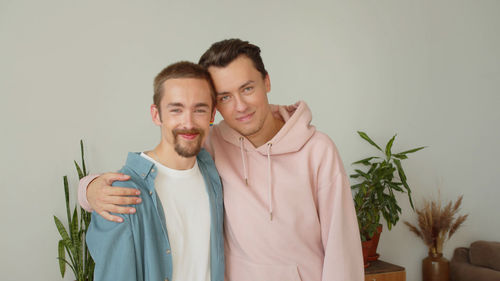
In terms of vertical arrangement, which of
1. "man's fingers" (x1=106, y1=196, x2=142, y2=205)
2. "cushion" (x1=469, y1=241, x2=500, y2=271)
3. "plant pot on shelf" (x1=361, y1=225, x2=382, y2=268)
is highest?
"man's fingers" (x1=106, y1=196, x2=142, y2=205)

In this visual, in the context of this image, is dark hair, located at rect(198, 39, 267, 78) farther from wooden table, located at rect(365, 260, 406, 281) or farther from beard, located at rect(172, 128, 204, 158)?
wooden table, located at rect(365, 260, 406, 281)

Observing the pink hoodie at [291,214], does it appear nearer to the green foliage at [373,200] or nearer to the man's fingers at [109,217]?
the man's fingers at [109,217]

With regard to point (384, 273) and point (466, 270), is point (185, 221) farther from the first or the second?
point (466, 270)

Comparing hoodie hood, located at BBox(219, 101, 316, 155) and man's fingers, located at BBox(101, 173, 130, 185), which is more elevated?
hoodie hood, located at BBox(219, 101, 316, 155)

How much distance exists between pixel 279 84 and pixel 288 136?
6.49ft

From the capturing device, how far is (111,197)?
4.56ft

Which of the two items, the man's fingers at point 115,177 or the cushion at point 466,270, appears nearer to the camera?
the man's fingers at point 115,177

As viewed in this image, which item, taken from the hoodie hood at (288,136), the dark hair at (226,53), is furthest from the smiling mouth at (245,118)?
the dark hair at (226,53)

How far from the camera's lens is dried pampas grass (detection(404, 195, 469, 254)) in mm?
4098

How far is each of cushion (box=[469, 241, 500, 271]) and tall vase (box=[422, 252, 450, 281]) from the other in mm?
300

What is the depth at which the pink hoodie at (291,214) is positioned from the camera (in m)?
1.71

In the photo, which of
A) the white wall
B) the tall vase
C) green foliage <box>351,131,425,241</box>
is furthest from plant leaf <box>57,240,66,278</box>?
the tall vase

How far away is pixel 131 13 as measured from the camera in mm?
3217

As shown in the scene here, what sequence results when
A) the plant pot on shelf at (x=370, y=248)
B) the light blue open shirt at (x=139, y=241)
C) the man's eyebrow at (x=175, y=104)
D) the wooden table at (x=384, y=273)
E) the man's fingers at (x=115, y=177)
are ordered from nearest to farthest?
the light blue open shirt at (x=139, y=241) < the man's fingers at (x=115, y=177) < the man's eyebrow at (x=175, y=104) < the wooden table at (x=384, y=273) < the plant pot on shelf at (x=370, y=248)
